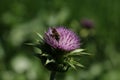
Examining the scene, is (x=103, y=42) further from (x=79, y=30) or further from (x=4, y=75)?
(x=4, y=75)

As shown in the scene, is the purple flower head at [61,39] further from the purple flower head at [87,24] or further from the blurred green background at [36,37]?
the purple flower head at [87,24]

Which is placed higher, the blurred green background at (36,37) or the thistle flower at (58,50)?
the thistle flower at (58,50)

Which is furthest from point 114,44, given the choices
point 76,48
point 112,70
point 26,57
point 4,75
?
point 76,48

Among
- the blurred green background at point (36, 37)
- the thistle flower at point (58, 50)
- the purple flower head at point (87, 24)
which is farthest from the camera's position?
the purple flower head at point (87, 24)

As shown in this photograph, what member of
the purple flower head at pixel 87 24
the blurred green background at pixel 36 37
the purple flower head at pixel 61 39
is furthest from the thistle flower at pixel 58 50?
the purple flower head at pixel 87 24

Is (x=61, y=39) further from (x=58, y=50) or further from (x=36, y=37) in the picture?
(x=36, y=37)

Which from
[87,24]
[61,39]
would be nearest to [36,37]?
[87,24]
